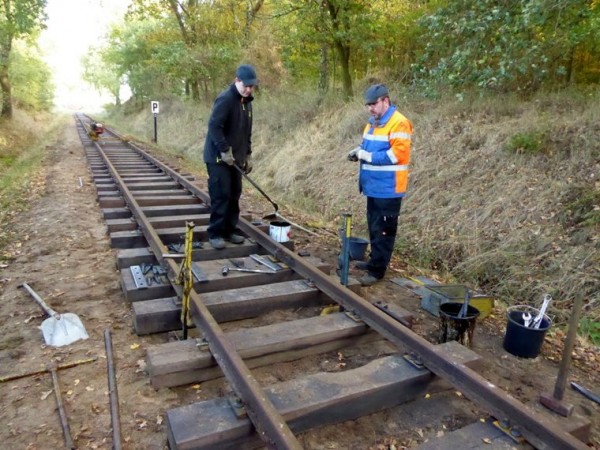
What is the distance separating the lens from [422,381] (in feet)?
9.86

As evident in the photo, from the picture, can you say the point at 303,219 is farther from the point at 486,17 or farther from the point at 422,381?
the point at 422,381

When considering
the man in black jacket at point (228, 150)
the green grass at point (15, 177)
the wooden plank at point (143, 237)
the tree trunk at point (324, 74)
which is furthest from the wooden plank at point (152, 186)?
the tree trunk at point (324, 74)

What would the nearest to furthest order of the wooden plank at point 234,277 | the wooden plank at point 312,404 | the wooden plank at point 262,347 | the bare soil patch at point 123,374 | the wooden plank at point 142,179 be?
the wooden plank at point 312,404, the bare soil patch at point 123,374, the wooden plank at point 262,347, the wooden plank at point 234,277, the wooden plank at point 142,179

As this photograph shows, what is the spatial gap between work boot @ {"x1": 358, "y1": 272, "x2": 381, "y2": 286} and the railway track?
0.43 meters

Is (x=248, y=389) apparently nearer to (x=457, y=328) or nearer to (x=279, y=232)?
(x=457, y=328)

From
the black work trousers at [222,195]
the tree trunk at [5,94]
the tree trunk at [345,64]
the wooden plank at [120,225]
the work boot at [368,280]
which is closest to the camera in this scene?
the work boot at [368,280]

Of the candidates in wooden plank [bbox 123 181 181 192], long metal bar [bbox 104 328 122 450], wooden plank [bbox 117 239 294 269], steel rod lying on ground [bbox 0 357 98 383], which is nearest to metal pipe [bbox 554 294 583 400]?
long metal bar [bbox 104 328 122 450]

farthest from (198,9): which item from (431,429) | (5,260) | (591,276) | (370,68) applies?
(431,429)

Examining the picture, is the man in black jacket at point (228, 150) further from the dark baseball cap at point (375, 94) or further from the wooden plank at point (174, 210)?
the wooden plank at point (174, 210)

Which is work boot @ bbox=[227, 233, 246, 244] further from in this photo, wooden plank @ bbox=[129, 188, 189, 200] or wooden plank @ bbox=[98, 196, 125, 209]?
wooden plank @ bbox=[129, 188, 189, 200]

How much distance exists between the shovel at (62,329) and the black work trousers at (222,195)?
2043mm

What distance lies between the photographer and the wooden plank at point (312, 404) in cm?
245

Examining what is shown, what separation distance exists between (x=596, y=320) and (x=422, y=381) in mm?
2730

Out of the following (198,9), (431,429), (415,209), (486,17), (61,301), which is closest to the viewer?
(431,429)
